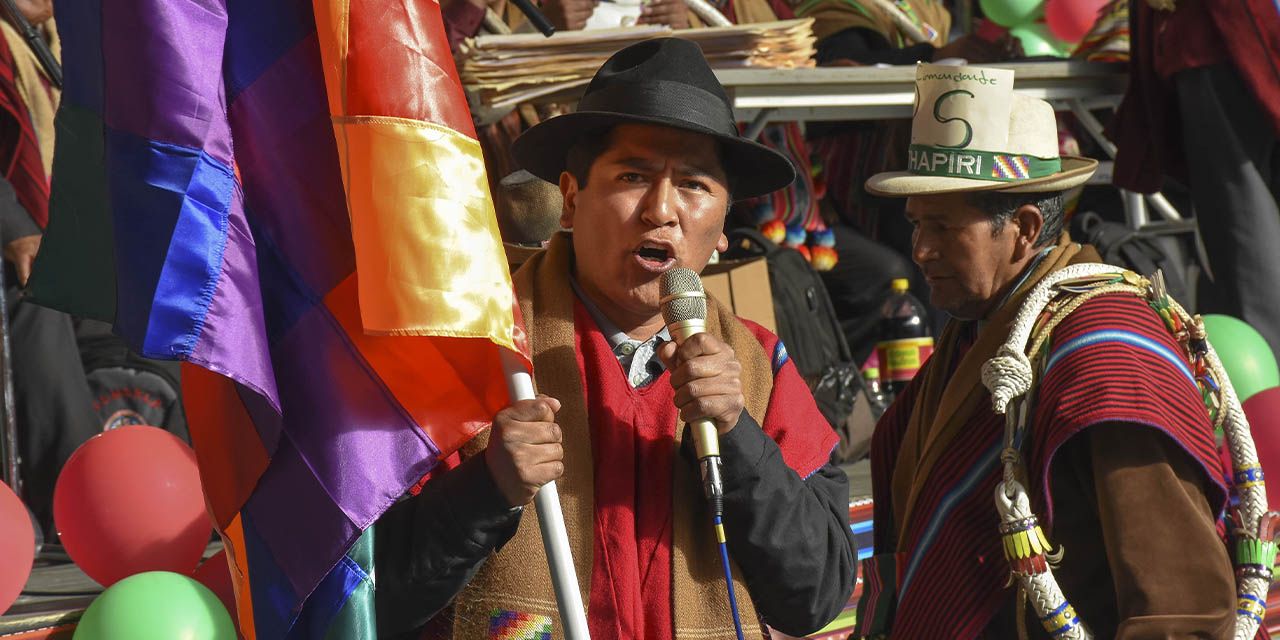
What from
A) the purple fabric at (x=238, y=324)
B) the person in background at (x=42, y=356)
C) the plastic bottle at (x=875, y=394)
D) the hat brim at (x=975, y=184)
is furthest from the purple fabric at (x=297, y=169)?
the plastic bottle at (x=875, y=394)

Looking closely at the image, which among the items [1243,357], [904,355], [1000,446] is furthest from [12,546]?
[904,355]

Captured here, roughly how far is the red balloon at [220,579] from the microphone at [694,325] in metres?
1.36

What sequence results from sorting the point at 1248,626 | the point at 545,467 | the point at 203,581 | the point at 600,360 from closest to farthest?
the point at 545,467
the point at 600,360
the point at 1248,626
the point at 203,581

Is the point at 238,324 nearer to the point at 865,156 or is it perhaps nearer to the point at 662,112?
the point at 662,112

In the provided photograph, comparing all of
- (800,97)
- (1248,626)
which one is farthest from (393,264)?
(800,97)

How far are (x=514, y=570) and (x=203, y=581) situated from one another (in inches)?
50.6

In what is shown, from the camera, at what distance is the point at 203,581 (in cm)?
308

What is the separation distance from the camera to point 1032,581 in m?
2.42

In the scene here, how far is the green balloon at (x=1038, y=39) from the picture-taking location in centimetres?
716

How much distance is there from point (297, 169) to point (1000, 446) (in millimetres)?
1428

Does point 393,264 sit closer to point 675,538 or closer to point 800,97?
point 675,538

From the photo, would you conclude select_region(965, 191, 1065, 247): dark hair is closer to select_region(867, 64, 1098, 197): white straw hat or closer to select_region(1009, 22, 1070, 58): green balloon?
select_region(867, 64, 1098, 197): white straw hat

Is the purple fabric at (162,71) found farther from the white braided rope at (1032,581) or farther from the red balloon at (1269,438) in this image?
the red balloon at (1269,438)

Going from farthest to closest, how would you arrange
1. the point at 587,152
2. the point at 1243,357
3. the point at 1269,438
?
the point at 1243,357 → the point at 1269,438 → the point at 587,152
